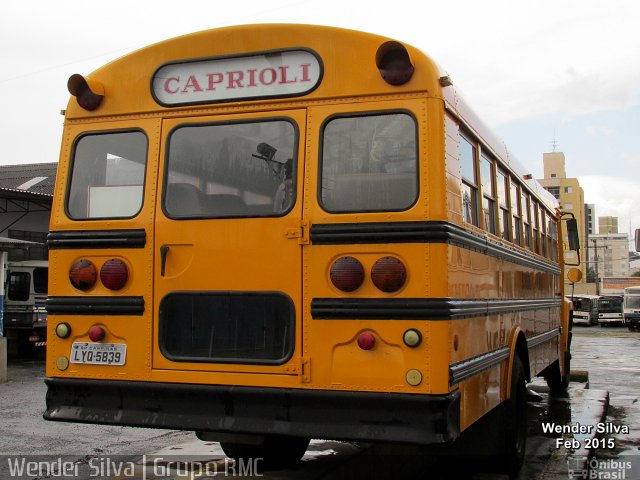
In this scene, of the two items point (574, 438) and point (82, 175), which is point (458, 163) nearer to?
point (82, 175)

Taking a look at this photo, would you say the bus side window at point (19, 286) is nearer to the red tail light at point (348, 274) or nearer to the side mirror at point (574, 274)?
the side mirror at point (574, 274)

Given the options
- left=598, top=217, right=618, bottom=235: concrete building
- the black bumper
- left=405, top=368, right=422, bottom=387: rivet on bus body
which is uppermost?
left=598, top=217, right=618, bottom=235: concrete building

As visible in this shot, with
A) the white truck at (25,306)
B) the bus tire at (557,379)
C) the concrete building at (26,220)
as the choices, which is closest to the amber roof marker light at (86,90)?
the bus tire at (557,379)

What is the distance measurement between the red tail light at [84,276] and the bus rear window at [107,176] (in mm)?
344

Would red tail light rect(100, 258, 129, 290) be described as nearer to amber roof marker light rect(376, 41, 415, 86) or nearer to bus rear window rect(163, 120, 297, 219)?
bus rear window rect(163, 120, 297, 219)

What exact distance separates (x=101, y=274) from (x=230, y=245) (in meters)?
0.91

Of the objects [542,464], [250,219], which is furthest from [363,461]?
[250,219]

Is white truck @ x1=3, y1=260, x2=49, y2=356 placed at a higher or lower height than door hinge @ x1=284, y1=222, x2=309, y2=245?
lower

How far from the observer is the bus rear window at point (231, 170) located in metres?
4.78

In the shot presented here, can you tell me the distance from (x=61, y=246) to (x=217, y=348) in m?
1.30

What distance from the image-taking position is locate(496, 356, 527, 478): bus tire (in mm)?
5980

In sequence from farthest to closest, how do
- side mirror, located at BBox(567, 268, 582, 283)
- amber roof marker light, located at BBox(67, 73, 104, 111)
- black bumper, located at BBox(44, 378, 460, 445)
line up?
side mirror, located at BBox(567, 268, 582, 283) < amber roof marker light, located at BBox(67, 73, 104, 111) < black bumper, located at BBox(44, 378, 460, 445)

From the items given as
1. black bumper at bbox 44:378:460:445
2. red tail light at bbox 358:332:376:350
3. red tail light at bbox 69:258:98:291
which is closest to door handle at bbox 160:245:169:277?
red tail light at bbox 69:258:98:291

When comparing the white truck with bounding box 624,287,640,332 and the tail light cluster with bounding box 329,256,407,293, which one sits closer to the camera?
the tail light cluster with bounding box 329,256,407,293
